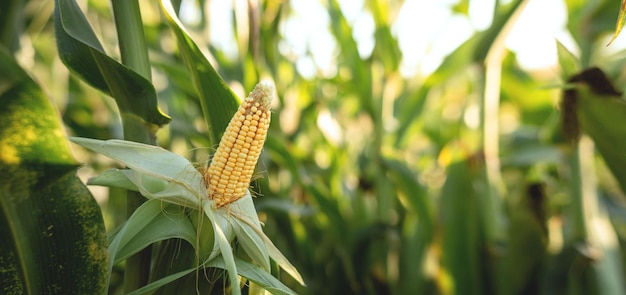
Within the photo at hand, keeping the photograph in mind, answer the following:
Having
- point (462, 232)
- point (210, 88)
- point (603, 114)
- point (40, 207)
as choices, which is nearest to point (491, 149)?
point (462, 232)

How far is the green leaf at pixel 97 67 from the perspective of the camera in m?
0.42

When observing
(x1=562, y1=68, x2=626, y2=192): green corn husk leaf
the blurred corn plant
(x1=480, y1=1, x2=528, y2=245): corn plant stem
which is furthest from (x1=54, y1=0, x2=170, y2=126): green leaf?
(x1=480, y1=1, x2=528, y2=245): corn plant stem

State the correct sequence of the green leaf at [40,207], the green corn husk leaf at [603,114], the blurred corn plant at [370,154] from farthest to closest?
the green corn husk leaf at [603,114] < the blurred corn plant at [370,154] < the green leaf at [40,207]

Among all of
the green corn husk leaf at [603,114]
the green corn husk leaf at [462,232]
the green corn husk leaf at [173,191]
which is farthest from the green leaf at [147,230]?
the green corn husk leaf at [462,232]

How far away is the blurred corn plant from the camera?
1.48ft

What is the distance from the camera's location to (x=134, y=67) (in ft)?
1.52

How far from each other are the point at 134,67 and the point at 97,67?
0.10 feet

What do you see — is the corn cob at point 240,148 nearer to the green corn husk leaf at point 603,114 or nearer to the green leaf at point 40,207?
the green leaf at point 40,207

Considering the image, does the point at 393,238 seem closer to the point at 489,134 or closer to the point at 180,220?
the point at 489,134

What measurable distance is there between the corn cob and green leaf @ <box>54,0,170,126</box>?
0.08 meters

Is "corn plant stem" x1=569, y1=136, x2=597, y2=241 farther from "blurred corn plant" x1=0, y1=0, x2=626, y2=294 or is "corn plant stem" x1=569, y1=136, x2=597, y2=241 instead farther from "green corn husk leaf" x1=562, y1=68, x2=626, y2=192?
"green corn husk leaf" x1=562, y1=68, x2=626, y2=192

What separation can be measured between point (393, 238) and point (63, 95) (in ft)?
2.99

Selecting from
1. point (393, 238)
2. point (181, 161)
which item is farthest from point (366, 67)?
point (181, 161)

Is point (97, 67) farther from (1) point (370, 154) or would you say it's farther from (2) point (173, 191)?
(1) point (370, 154)
